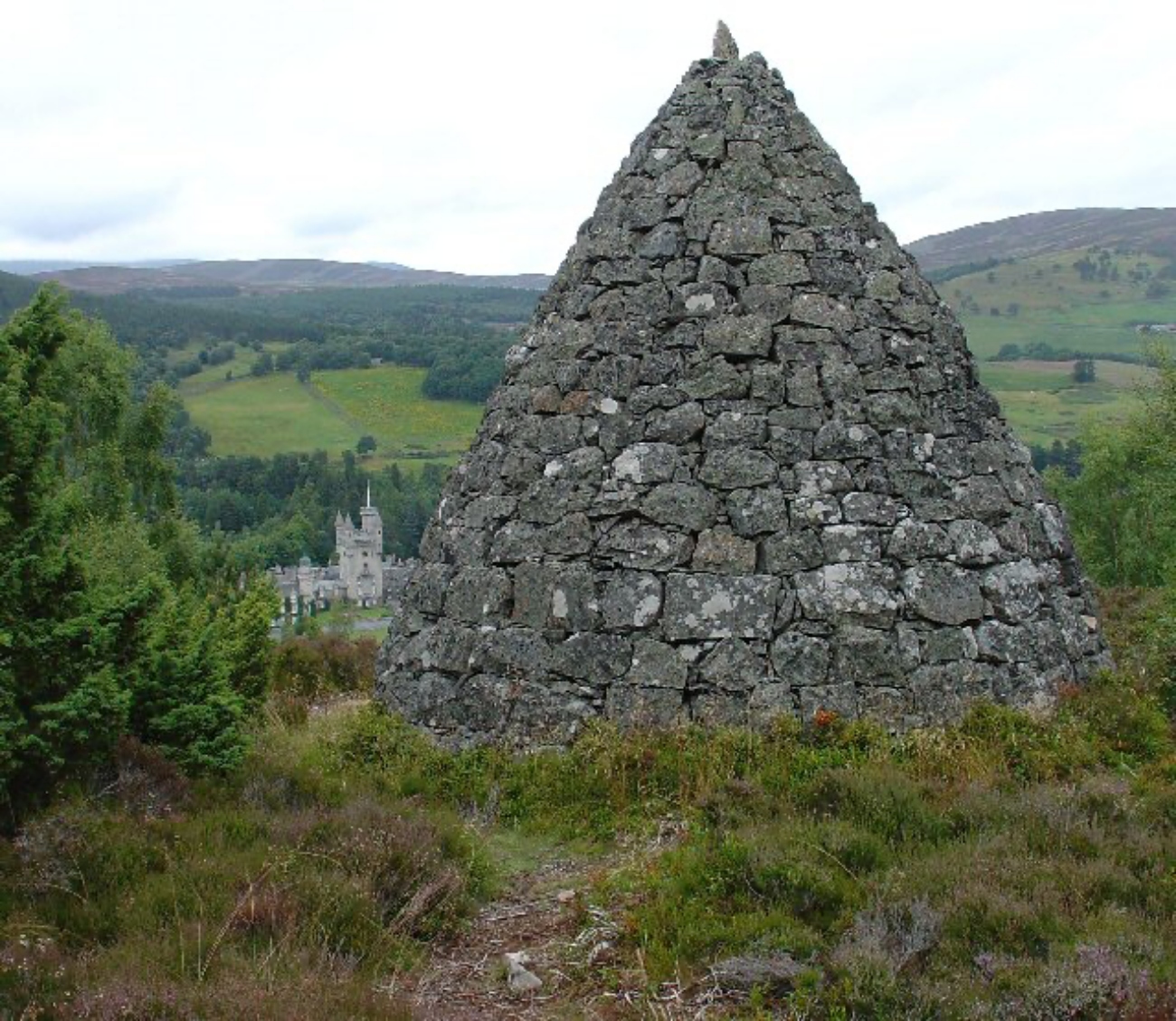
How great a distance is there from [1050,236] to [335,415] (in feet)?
450

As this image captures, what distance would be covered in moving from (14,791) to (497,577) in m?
3.59

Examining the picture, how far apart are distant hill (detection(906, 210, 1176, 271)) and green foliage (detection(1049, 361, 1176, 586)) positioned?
12695 cm

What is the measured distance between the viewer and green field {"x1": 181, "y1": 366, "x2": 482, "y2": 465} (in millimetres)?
76438

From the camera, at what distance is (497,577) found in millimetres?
8047

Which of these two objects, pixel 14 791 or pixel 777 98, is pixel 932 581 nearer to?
pixel 777 98

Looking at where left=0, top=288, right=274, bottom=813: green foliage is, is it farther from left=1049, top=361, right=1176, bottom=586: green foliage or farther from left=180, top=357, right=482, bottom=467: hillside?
left=180, top=357, right=482, bottom=467: hillside

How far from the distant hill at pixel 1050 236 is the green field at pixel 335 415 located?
312 ft

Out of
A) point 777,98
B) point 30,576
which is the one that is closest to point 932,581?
point 777,98

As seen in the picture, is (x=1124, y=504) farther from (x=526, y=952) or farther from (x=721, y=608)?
(x=526, y=952)

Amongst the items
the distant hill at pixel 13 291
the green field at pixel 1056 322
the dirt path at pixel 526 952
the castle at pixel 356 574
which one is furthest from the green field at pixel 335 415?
the dirt path at pixel 526 952

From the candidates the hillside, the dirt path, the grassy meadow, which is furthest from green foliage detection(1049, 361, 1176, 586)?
the hillside

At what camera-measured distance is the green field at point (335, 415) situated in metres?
76.4

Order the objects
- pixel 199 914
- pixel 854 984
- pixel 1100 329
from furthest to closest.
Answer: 1. pixel 1100 329
2. pixel 199 914
3. pixel 854 984

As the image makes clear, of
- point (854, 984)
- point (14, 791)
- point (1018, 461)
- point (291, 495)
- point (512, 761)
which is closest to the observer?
point (854, 984)
